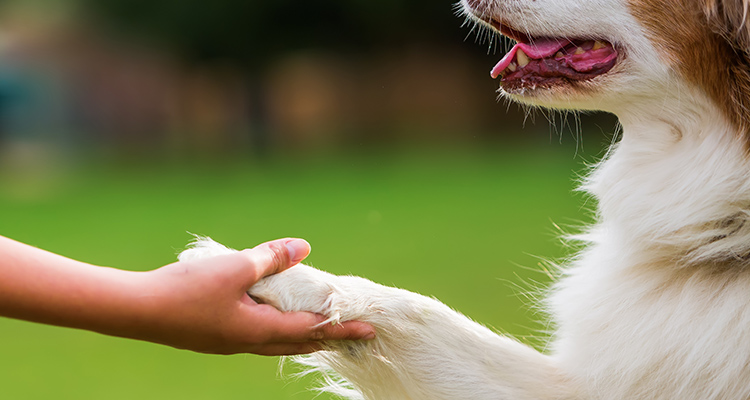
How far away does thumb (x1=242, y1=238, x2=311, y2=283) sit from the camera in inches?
→ 87.4

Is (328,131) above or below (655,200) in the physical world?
above

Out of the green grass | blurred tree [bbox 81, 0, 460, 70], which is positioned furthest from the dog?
blurred tree [bbox 81, 0, 460, 70]

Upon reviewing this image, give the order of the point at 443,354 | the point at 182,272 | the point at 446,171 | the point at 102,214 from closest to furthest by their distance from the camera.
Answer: the point at 182,272, the point at 443,354, the point at 102,214, the point at 446,171

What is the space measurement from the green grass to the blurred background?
4 cm

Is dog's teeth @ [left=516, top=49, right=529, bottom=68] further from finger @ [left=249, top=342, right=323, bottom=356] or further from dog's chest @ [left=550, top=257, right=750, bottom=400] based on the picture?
finger @ [left=249, top=342, right=323, bottom=356]

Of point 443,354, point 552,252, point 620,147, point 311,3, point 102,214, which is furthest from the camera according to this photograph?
point 311,3

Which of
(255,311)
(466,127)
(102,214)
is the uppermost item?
(466,127)

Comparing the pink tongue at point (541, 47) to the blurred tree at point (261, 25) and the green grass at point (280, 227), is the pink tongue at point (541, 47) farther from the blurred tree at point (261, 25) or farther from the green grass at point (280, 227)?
the blurred tree at point (261, 25)

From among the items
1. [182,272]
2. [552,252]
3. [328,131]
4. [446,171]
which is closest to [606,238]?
[182,272]

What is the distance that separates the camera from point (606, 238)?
2.76 m

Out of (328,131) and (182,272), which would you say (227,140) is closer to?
(328,131)

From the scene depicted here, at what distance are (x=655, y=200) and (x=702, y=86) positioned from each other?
0.38 metres

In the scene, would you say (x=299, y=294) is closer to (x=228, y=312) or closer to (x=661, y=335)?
Result: (x=228, y=312)

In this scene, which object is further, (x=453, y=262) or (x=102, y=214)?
(x=102, y=214)
